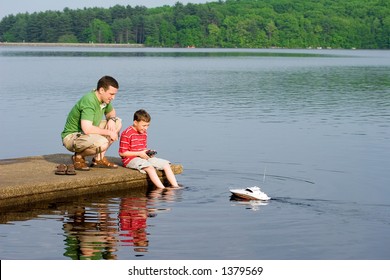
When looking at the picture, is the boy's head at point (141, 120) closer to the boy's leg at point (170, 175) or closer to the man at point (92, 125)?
the man at point (92, 125)

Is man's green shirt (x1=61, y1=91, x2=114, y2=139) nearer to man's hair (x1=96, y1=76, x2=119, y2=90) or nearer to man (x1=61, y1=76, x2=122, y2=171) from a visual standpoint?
man (x1=61, y1=76, x2=122, y2=171)

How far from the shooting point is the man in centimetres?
1358

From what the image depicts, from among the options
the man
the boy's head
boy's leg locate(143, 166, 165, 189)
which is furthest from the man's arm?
boy's leg locate(143, 166, 165, 189)

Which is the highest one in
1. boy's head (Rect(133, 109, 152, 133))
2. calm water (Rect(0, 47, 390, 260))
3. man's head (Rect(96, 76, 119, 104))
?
man's head (Rect(96, 76, 119, 104))

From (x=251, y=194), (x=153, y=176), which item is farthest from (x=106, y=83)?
(x=251, y=194)

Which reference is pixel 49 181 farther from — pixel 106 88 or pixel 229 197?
pixel 229 197

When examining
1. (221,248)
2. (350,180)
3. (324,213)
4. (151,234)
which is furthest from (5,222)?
(350,180)

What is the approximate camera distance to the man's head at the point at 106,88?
44.3 feet

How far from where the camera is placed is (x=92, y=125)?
13.6 meters

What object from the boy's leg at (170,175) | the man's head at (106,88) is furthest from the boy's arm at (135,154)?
the man's head at (106,88)

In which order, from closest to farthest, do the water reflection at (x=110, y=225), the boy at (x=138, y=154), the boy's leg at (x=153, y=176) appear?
the water reflection at (x=110, y=225) < the boy at (x=138, y=154) < the boy's leg at (x=153, y=176)

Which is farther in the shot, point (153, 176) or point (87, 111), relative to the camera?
point (153, 176)

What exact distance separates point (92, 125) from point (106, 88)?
0.61 m

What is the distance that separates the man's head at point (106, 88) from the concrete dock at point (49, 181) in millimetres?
1183
